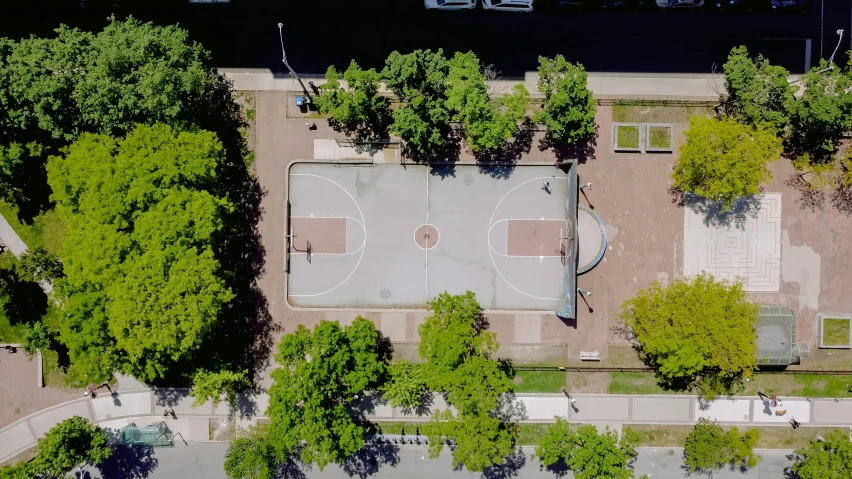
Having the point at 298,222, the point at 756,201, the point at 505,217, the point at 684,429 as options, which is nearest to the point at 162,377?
the point at 298,222

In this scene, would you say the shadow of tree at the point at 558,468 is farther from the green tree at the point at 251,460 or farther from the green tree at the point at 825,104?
the green tree at the point at 825,104

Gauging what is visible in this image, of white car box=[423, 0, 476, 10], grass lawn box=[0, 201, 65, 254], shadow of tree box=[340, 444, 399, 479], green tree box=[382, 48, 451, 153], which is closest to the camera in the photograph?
green tree box=[382, 48, 451, 153]

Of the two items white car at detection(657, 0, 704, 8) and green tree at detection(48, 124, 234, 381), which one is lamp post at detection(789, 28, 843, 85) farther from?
green tree at detection(48, 124, 234, 381)

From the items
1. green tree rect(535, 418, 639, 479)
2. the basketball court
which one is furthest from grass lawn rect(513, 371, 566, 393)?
the basketball court

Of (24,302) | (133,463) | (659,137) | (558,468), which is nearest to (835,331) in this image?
(659,137)

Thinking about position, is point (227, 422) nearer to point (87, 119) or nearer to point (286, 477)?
point (286, 477)

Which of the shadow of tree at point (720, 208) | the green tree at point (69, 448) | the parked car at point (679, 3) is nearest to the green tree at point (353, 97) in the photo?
the parked car at point (679, 3)
